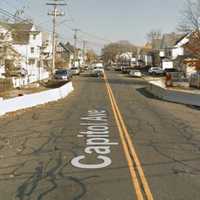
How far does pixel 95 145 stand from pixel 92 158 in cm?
174

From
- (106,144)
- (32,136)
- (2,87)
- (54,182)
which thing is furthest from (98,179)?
(2,87)

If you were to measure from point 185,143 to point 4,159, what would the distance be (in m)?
5.47

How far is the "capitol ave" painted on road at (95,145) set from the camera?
377 inches

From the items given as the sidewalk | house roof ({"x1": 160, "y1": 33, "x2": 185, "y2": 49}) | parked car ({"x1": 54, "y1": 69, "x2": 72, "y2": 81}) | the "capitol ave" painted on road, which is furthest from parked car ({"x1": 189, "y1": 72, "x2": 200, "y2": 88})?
house roof ({"x1": 160, "y1": 33, "x2": 185, "y2": 49})

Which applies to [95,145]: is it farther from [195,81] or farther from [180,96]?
[195,81]

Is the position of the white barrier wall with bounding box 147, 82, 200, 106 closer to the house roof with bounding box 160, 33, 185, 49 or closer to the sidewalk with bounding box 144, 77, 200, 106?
the sidewalk with bounding box 144, 77, 200, 106

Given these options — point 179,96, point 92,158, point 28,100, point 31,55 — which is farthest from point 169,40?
point 92,158

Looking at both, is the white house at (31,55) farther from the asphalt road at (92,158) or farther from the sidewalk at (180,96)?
the asphalt road at (92,158)

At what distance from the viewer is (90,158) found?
33.0 ft

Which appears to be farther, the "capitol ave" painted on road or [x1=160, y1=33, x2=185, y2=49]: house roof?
[x1=160, y1=33, x2=185, y2=49]: house roof

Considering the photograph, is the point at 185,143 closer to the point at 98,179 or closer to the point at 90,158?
the point at 90,158

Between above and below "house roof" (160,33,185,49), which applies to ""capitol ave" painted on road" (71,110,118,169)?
→ below

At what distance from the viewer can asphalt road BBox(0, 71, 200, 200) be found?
7.47 m

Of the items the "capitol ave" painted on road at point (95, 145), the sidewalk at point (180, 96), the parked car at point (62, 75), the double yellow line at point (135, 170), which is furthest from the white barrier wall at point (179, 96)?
the parked car at point (62, 75)
